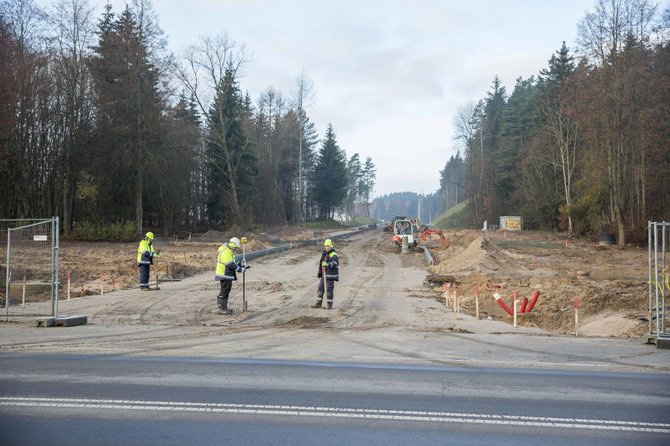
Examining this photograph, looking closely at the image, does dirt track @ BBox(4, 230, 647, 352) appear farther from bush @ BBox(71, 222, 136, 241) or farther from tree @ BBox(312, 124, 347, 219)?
tree @ BBox(312, 124, 347, 219)

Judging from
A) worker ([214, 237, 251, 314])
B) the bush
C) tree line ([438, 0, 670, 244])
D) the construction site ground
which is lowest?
the construction site ground

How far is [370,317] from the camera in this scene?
1622 cm

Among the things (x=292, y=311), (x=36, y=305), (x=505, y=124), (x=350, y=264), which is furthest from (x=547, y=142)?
(x=36, y=305)

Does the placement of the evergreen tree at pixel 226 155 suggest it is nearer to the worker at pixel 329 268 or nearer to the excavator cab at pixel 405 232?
the excavator cab at pixel 405 232

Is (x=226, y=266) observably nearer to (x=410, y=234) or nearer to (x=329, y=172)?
(x=410, y=234)

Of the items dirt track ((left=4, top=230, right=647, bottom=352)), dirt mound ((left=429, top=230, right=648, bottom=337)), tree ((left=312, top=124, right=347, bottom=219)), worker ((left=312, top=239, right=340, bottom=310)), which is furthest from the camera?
tree ((left=312, top=124, right=347, bottom=219))

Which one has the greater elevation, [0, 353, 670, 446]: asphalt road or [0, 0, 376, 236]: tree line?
[0, 0, 376, 236]: tree line

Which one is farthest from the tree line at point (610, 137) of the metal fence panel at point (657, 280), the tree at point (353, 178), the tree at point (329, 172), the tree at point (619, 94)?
the tree at point (353, 178)

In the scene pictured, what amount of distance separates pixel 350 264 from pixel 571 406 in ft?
88.9

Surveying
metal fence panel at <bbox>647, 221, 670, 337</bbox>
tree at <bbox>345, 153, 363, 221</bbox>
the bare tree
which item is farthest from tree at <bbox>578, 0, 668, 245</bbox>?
tree at <bbox>345, 153, 363, 221</bbox>

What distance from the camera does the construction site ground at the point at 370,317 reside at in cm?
1083

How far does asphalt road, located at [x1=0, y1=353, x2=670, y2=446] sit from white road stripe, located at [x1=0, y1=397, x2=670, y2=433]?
1cm

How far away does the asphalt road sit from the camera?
570 cm

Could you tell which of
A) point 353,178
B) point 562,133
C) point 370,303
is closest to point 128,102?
point 370,303
